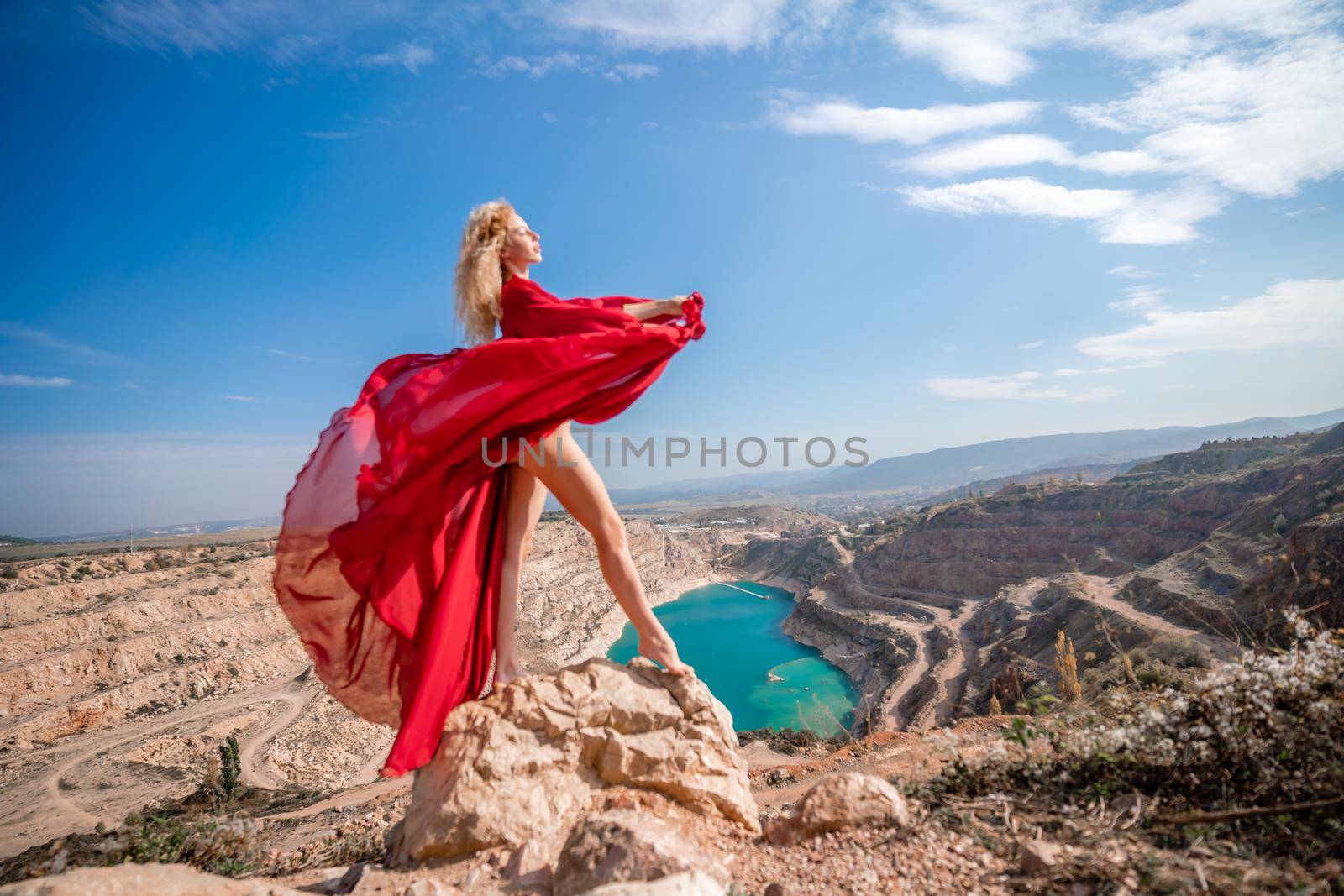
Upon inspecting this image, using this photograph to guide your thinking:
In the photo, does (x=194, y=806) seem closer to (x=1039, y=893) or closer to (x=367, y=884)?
(x=367, y=884)

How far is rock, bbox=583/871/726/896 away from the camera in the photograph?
1892 millimetres

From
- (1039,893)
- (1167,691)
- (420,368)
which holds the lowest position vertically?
(1039,893)

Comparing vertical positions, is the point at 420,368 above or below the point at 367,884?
above

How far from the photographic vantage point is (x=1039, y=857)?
2133mm

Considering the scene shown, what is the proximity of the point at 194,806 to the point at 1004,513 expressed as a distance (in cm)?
5294

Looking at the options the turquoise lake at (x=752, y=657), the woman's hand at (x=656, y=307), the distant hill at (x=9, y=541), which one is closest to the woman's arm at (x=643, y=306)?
the woman's hand at (x=656, y=307)

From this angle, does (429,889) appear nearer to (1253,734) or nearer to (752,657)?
(1253,734)

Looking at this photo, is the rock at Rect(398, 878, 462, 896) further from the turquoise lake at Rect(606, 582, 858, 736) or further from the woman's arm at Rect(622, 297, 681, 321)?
the turquoise lake at Rect(606, 582, 858, 736)

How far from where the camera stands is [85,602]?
27141mm

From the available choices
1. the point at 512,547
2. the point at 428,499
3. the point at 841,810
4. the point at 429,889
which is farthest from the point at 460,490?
the point at 841,810

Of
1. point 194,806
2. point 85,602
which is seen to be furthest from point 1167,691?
point 85,602

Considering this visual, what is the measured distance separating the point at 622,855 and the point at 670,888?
0.32 m

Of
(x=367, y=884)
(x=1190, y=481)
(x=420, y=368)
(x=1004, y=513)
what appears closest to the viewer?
(x=367, y=884)

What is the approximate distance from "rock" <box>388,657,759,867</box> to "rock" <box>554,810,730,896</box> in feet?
1.62
